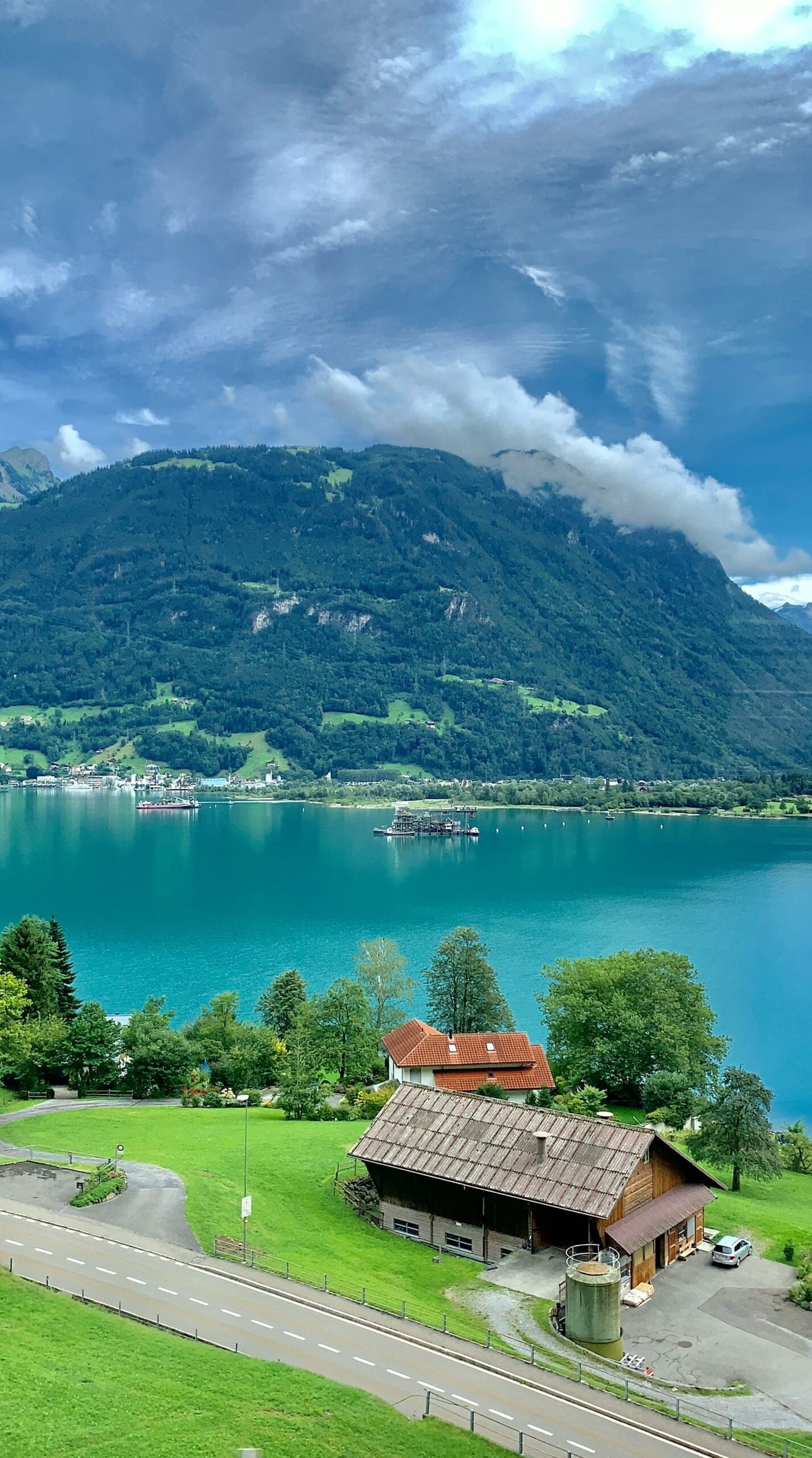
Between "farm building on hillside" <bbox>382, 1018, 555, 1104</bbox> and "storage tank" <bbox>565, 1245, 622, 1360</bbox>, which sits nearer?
"storage tank" <bbox>565, 1245, 622, 1360</bbox>

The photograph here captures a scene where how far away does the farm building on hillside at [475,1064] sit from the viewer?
45.5m

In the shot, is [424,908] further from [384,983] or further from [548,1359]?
[548,1359]

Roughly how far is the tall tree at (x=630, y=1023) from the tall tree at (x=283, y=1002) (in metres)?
14.5

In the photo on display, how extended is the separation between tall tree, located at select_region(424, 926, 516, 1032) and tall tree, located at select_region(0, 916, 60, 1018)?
19773mm

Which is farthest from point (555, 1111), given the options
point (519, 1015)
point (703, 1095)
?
point (519, 1015)

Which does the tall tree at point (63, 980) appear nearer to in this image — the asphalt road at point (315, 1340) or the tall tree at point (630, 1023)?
the tall tree at point (630, 1023)

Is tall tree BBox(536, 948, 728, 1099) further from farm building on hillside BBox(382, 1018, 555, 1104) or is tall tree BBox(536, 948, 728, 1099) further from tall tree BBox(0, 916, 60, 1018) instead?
tall tree BBox(0, 916, 60, 1018)

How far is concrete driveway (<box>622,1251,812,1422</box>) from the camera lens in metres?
21.4

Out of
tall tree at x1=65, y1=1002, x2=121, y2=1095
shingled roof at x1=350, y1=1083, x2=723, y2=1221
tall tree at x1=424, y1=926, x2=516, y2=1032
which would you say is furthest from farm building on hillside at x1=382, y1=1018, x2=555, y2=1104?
shingled roof at x1=350, y1=1083, x2=723, y2=1221

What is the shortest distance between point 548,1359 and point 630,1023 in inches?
1123

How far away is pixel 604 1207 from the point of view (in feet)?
85.2

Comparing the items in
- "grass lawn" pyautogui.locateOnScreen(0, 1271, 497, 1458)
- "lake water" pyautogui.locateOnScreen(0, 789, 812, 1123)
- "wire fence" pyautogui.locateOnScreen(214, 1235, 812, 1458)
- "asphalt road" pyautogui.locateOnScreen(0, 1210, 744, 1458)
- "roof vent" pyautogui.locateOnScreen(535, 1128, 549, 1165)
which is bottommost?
"lake water" pyautogui.locateOnScreen(0, 789, 812, 1123)

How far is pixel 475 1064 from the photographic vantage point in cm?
4612

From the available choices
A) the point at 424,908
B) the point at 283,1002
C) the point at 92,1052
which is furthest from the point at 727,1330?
the point at 424,908
